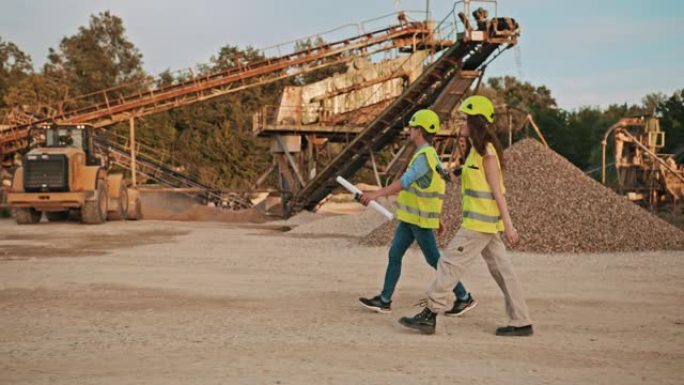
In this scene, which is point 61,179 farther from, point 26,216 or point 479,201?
point 479,201

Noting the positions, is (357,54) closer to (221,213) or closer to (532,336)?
(221,213)

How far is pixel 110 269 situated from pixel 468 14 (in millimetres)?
12121

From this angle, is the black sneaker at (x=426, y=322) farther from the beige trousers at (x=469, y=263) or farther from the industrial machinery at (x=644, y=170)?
the industrial machinery at (x=644, y=170)

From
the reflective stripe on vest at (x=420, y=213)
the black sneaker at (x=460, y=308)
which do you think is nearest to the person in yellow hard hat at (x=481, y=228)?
the reflective stripe on vest at (x=420, y=213)

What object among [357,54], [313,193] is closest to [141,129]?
[357,54]

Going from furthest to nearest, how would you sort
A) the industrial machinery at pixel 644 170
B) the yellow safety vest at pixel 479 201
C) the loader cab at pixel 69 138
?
the industrial machinery at pixel 644 170 → the loader cab at pixel 69 138 → the yellow safety vest at pixel 479 201

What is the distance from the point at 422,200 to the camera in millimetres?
7383

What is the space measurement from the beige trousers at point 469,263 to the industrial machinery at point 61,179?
17.3 m

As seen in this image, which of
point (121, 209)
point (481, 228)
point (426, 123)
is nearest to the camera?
point (481, 228)

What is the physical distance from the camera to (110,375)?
530cm

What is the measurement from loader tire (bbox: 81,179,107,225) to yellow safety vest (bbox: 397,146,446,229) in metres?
16.7

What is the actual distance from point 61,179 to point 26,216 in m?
1.99

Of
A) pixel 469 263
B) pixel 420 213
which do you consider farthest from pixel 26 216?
pixel 469 263

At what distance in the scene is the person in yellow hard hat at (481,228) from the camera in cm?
659
